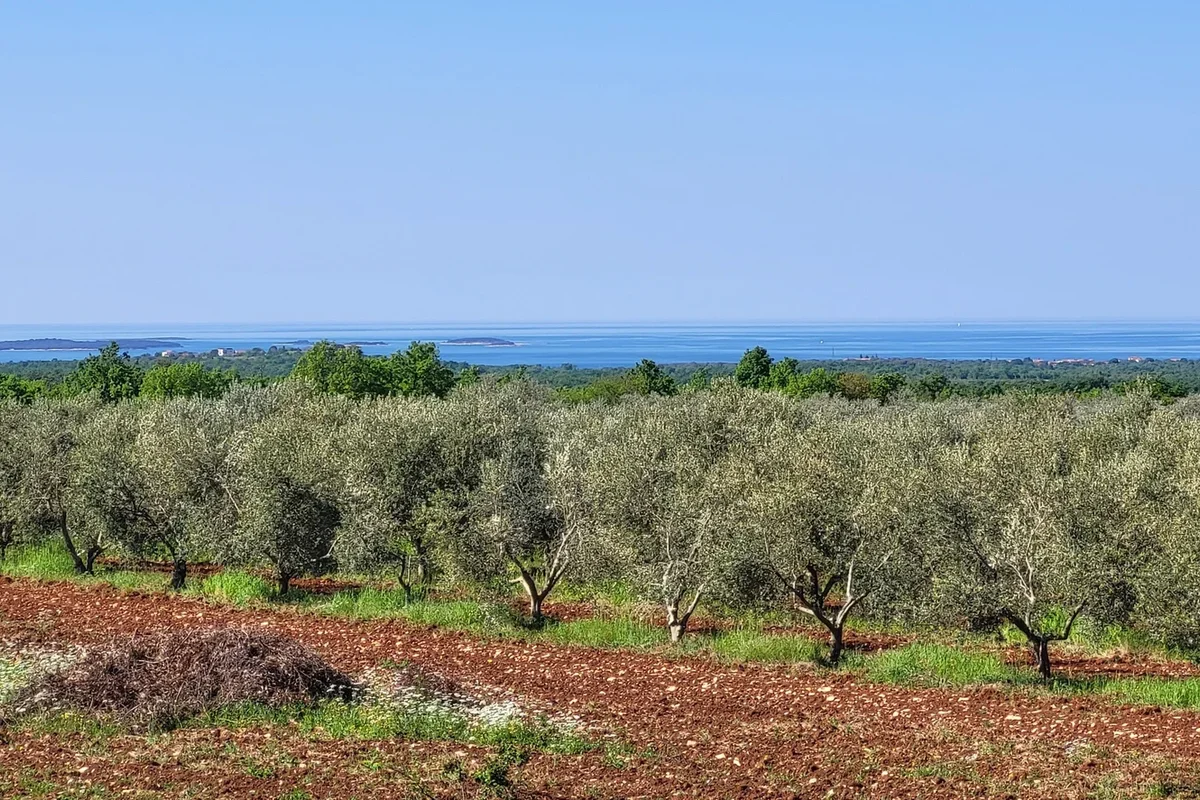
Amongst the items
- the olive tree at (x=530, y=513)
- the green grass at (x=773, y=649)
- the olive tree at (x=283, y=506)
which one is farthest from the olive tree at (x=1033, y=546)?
the olive tree at (x=283, y=506)

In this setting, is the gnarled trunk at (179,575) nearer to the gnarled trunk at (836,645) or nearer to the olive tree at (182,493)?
the olive tree at (182,493)

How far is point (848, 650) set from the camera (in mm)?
25859

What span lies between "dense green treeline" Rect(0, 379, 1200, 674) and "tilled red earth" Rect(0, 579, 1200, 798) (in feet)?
9.11

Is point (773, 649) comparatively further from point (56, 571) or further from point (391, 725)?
point (56, 571)

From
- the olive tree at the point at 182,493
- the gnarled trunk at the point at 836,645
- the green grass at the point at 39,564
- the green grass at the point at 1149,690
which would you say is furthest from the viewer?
the green grass at the point at 39,564

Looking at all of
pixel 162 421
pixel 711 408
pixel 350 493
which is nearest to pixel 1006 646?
pixel 711 408

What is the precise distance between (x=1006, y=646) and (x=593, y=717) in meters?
11.8

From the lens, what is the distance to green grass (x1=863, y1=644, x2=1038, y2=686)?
22.4m

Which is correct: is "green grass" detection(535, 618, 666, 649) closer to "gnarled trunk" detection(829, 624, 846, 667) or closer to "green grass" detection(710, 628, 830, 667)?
"green grass" detection(710, 628, 830, 667)

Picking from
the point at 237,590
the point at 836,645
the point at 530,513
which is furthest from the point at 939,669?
the point at 237,590

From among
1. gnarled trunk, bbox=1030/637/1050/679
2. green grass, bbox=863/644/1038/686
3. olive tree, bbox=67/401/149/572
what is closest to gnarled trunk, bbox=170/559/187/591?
olive tree, bbox=67/401/149/572

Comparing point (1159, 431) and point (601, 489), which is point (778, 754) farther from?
point (1159, 431)

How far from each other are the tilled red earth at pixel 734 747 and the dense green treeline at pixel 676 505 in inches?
109

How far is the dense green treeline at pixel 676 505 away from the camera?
915 inches
